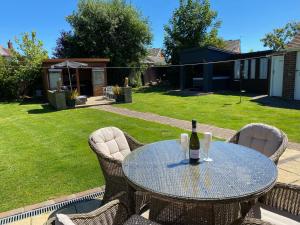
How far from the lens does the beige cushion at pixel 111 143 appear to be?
3.01 m

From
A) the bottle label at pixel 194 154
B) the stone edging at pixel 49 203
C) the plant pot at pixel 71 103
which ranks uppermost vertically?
the bottle label at pixel 194 154

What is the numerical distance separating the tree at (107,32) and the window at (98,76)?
3.54 metres

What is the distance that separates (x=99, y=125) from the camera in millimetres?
8297

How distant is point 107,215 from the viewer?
79.4 inches

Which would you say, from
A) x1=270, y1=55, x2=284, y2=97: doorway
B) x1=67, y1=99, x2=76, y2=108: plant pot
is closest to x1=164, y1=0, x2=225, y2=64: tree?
x1=270, y1=55, x2=284, y2=97: doorway

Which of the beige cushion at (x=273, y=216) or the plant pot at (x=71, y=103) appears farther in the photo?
the plant pot at (x=71, y=103)

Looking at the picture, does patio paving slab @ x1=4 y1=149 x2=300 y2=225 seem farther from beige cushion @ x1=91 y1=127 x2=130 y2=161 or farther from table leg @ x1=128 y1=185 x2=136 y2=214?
table leg @ x1=128 y1=185 x2=136 y2=214

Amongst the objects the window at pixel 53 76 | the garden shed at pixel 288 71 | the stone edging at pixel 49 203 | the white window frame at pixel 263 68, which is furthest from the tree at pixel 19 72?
the stone edging at pixel 49 203

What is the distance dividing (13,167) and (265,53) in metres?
14.6

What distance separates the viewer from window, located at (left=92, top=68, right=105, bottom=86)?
1684 cm

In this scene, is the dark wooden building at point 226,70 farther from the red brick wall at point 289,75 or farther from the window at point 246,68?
the red brick wall at point 289,75

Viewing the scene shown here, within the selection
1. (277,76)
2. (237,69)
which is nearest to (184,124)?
(277,76)

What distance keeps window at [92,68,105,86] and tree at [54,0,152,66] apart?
11.6ft

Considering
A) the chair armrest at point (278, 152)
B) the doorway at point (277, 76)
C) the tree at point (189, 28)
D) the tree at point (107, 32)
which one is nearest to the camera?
the chair armrest at point (278, 152)
